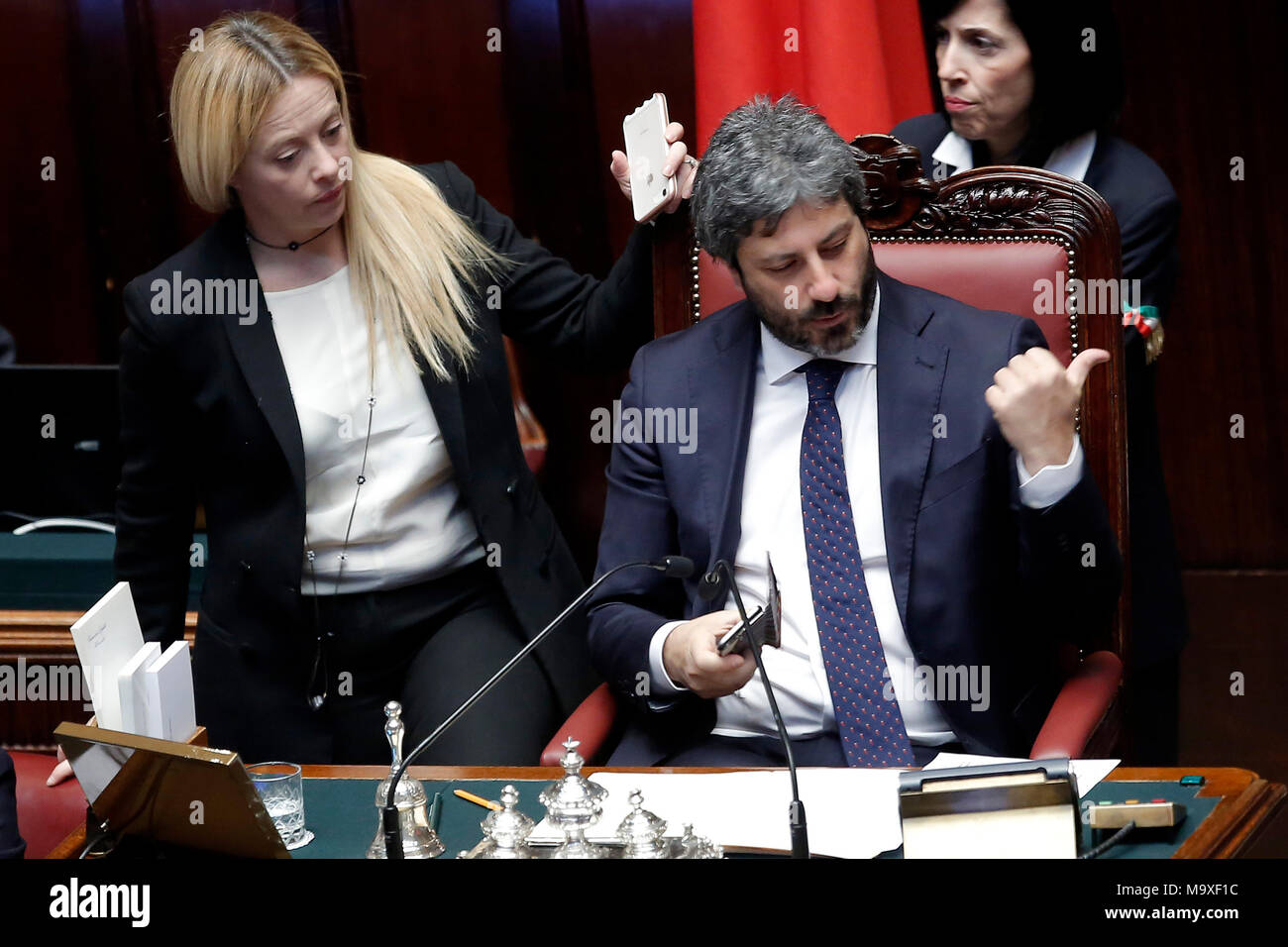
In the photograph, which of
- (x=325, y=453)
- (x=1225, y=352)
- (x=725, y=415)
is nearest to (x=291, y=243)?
(x=325, y=453)

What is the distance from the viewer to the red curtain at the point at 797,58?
8.63ft

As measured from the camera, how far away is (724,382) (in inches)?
84.5

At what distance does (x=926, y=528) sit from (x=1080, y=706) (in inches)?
11.7

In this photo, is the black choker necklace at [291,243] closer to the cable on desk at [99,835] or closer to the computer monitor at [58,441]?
the computer monitor at [58,441]

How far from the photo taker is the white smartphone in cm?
218

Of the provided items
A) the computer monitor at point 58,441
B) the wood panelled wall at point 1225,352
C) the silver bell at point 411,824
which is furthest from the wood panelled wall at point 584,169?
the silver bell at point 411,824

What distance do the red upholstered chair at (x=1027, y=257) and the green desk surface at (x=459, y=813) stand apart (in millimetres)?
363

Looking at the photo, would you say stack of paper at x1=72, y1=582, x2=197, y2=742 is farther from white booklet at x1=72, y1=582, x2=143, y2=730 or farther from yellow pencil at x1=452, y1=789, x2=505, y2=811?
yellow pencil at x1=452, y1=789, x2=505, y2=811

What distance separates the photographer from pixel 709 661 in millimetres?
1755

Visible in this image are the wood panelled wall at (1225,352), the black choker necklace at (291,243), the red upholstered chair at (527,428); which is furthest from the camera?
the red upholstered chair at (527,428)

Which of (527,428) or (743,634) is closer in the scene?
(743,634)

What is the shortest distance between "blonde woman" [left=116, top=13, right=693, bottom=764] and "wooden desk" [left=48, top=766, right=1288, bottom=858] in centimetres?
49

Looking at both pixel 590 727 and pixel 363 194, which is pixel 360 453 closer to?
pixel 363 194
